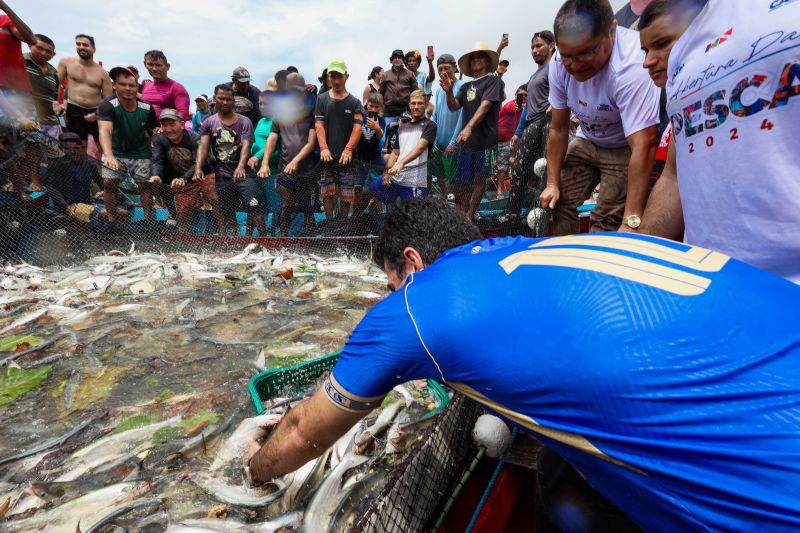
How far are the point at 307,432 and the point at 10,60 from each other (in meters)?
8.42

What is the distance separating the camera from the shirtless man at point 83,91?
756 centimetres

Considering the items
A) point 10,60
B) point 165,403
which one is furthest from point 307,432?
point 10,60

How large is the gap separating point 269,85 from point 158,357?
6.93 metres

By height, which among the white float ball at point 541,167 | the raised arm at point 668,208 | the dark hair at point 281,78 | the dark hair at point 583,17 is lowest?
the raised arm at point 668,208

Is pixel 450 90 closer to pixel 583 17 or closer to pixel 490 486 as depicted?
pixel 583 17

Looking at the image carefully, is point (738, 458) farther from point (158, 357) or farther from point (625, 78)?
point (158, 357)

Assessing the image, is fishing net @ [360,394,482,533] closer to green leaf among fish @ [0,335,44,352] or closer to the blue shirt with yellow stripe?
the blue shirt with yellow stripe

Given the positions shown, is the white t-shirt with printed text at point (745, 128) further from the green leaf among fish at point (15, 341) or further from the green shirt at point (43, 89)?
the green shirt at point (43, 89)

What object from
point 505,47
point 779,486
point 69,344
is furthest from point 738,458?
point 505,47

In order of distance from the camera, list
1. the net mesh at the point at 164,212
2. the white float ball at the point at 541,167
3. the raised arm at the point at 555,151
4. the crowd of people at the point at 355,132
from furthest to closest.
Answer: the net mesh at the point at 164,212 → the white float ball at the point at 541,167 → the raised arm at the point at 555,151 → the crowd of people at the point at 355,132

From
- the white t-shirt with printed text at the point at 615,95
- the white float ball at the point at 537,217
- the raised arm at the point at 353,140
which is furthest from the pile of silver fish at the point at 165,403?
the white t-shirt with printed text at the point at 615,95

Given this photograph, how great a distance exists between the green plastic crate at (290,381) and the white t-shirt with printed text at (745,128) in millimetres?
1711

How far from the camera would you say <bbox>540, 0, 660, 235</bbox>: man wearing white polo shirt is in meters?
3.08

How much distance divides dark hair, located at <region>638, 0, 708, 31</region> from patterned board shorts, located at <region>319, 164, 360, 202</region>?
4899 mm
